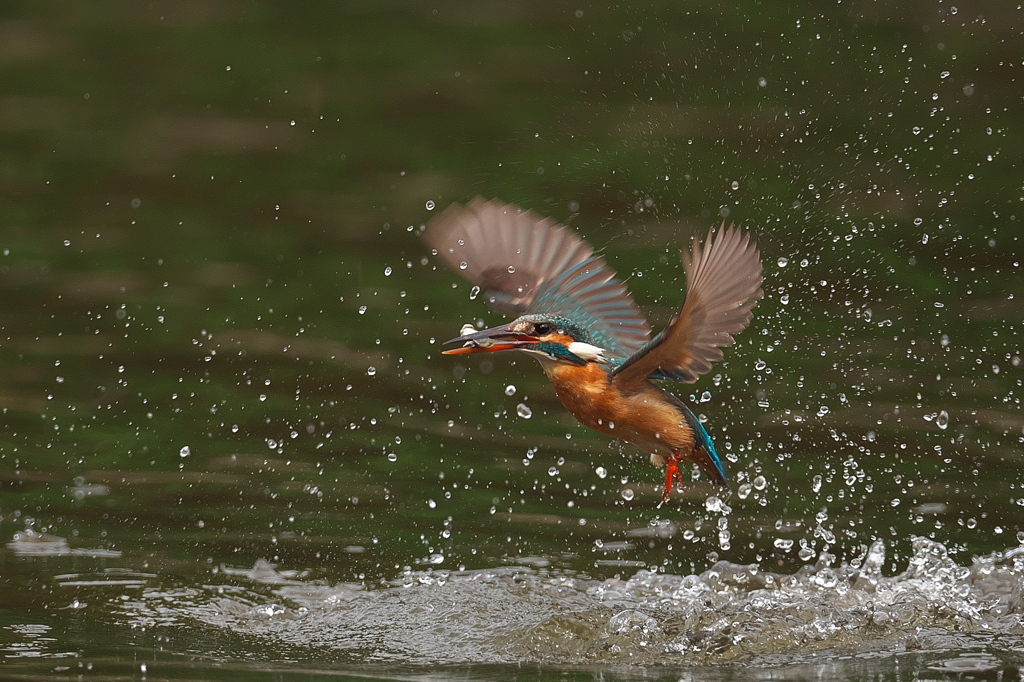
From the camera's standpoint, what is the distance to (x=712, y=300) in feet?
13.7

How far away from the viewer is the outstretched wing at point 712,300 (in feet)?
13.6

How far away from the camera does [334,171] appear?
8617 mm

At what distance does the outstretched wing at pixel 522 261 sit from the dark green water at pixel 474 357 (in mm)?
816

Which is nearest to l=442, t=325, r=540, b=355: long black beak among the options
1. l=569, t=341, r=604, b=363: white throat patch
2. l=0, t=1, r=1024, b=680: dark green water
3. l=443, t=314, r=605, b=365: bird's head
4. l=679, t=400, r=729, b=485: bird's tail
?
l=443, t=314, r=605, b=365: bird's head

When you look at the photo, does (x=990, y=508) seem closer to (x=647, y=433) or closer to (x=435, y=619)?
(x=647, y=433)

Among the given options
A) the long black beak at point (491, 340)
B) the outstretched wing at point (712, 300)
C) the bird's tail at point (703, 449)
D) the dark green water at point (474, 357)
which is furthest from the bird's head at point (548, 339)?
the dark green water at point (474, 357)

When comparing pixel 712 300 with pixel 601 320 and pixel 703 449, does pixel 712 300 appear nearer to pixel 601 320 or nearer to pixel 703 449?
pixel 703 449

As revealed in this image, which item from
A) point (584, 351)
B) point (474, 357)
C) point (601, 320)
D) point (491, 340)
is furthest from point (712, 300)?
point (474, 357)

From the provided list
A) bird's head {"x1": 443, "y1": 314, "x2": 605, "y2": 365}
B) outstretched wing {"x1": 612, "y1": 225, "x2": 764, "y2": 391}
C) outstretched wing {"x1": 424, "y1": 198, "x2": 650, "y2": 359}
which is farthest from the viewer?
outstretched wing {"x1": 424, "y1": 198, "x2": 650, "y2": 359}

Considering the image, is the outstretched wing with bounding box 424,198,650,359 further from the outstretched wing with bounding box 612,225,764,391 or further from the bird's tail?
the outstretched wing with bounding box 612,225,764,391

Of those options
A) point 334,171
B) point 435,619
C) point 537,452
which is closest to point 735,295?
point 435,619

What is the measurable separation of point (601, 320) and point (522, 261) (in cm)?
35

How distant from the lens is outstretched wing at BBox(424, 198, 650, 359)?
16.4ft

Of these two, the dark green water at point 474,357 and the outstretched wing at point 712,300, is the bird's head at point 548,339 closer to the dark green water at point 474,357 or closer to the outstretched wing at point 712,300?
the outstretched wing at point 712,300
